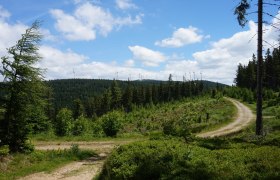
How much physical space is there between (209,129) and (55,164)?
22129 millimetres

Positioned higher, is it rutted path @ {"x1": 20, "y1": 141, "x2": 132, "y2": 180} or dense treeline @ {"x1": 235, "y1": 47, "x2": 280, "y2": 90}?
dense treeline @ {"x1": 235, "y1": 47, "x2": 280, "y2": 90}

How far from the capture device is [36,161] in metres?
19.5

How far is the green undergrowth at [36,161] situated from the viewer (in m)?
17.4

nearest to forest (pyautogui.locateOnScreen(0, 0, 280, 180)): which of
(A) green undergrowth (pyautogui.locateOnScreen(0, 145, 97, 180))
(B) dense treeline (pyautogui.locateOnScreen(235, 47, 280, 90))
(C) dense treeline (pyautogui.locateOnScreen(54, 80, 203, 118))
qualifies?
(A) green undergrowth (pyautogui.locateOnScreen(0, 145, 97, 180))

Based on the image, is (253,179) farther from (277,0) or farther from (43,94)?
(43,94)

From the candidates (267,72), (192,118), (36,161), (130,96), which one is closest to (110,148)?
(36,161)

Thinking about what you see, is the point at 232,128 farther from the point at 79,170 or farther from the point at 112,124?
the point at 79,170

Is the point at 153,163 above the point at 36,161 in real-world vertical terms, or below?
above

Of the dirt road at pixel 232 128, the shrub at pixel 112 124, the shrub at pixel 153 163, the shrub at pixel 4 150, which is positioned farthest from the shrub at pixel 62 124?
the shrub at pixel 153 163

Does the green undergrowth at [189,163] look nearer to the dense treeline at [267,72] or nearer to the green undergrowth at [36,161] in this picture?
the green undergrowth at [36,161]

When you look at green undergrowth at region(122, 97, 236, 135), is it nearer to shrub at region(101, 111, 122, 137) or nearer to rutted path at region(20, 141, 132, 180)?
shrub at region(101, 111, 122, 137)

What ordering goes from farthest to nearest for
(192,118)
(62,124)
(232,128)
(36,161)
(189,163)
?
(192,118)
(62,124)
(232,128)
(36,161)
(189,163)

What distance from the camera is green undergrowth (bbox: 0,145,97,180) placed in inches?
685

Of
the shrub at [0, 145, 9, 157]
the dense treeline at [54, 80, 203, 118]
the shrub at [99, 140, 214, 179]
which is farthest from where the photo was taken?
the dense treeline at [54, 80, 203, 118]
